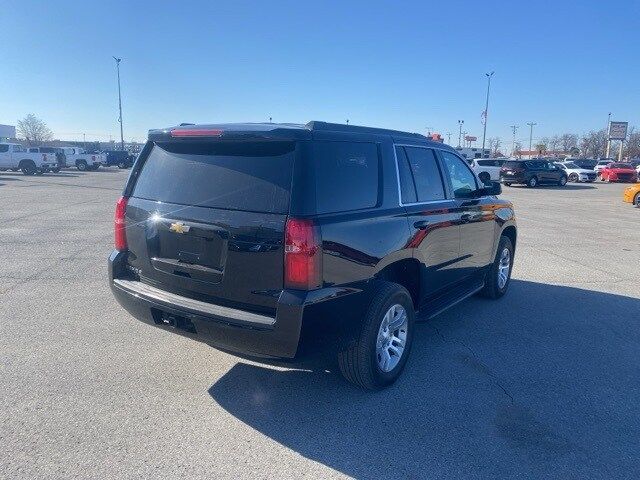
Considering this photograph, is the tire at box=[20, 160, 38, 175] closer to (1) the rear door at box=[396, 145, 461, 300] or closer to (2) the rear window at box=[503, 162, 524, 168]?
(2) the rear window at box=[503, 162, 524, 168]

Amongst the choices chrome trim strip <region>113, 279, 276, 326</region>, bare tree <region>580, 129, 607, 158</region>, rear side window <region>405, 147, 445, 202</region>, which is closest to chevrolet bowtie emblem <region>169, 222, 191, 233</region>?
chrome trim strip <region>113, 279, 276, 326</region>

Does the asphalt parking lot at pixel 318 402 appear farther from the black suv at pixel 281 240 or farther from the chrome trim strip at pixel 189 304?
the chrome trim strip at pixel 189 304

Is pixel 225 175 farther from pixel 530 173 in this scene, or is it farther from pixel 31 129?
pixel 31 129

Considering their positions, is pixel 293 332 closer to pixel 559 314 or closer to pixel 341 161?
pixel 341 161

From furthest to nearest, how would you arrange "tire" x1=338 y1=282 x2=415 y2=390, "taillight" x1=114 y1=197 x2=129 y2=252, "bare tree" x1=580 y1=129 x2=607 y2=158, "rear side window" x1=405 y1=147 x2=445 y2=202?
1. "bare tree" x1=580 y1=129 x2=607 y2=158
2. "rear side window" x1=405 y1=147 x2=445 y2=202
3. "taillight" x1=114 y1=197 x2=129 y2=252
4. "tire" x1=338 y1=282 x2=415 y2=390

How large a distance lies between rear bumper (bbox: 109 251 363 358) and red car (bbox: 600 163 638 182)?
40.7 m

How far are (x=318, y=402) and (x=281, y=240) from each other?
1.33m

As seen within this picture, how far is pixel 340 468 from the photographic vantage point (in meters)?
2.86

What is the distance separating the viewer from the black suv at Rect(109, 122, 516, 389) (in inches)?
122

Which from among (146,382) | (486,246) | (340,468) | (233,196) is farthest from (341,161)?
(486,246)

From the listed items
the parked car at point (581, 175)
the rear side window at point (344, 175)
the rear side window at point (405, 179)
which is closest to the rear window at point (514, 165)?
the parked car at point (581, 175)

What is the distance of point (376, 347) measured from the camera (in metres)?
3.63

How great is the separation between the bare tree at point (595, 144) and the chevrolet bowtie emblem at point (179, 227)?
415ft

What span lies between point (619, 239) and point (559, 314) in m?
7.12
